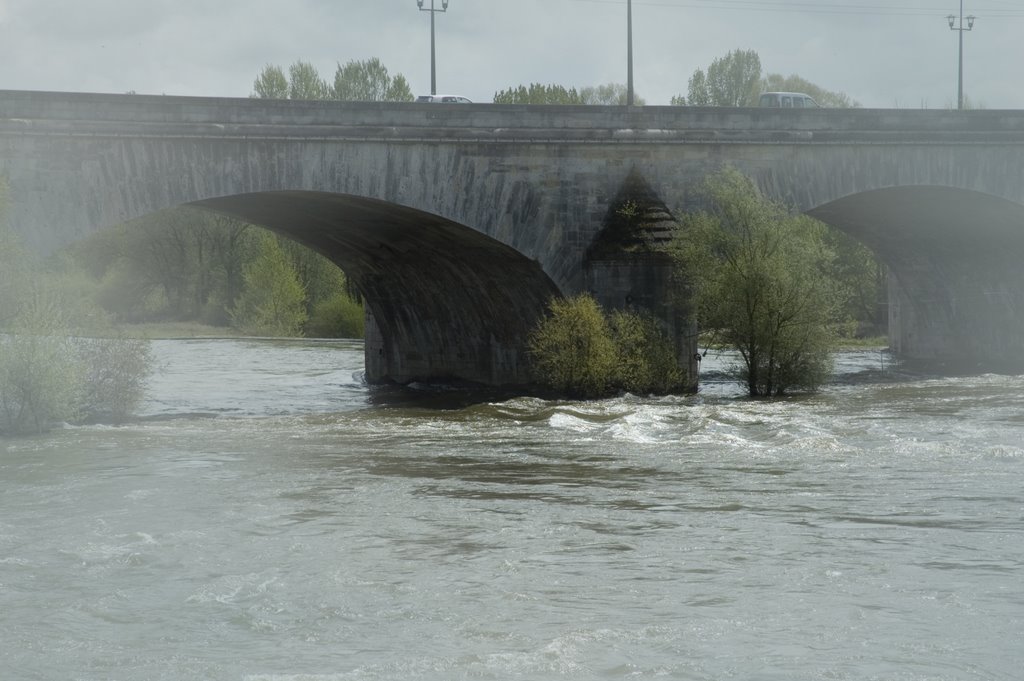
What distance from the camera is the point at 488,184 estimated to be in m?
25.6

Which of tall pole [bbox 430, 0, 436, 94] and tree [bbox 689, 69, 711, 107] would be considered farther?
tree [bbox 689, 69, 711, 107]

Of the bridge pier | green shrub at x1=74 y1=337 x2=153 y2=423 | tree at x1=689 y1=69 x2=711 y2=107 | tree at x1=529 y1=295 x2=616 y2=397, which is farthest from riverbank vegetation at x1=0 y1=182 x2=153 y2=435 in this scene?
tree at x1=689 y1=69 x2=711 y2=107

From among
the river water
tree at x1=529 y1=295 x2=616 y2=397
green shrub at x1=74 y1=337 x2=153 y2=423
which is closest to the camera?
the river water

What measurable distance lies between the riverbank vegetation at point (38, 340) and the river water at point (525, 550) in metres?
0.74

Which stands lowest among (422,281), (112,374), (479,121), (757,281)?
(112,374)

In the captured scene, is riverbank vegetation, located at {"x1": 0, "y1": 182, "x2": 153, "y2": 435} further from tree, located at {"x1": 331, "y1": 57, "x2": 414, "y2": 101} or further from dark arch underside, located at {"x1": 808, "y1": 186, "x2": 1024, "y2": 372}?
tree, located at {"x1": 331, "y1": 57, "x2": 414, "y2": 101}

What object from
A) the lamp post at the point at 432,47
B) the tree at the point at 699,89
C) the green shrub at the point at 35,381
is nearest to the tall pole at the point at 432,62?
the lamp post at the point at 432,47

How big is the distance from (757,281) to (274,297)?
35.4m

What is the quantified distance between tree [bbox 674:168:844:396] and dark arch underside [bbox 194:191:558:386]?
2.98m

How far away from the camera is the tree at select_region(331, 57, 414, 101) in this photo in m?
64.0

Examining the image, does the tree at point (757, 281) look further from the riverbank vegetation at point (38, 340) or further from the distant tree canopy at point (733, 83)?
the distant tree canopy at point (733, 83)

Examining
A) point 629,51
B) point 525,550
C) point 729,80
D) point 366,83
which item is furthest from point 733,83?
point 525,550

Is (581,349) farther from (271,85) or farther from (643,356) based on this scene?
(271,85)

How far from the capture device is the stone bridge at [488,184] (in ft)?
73.3
